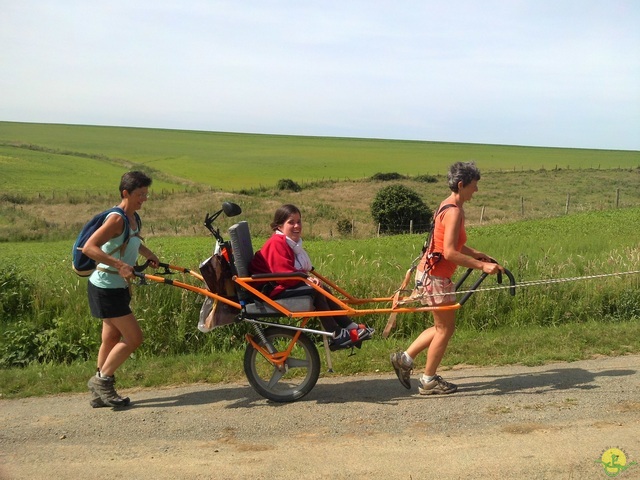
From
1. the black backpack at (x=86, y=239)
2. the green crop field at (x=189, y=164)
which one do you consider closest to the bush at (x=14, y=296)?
the black backpack at (x=86, y=239)

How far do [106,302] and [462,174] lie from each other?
10.3 feet

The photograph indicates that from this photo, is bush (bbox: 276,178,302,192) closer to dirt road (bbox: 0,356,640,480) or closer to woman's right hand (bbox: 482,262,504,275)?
dirt road (bbox: 0,356,640,480)

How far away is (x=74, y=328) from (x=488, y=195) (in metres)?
46.0

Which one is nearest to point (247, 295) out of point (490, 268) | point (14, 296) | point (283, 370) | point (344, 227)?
point (283, 370)

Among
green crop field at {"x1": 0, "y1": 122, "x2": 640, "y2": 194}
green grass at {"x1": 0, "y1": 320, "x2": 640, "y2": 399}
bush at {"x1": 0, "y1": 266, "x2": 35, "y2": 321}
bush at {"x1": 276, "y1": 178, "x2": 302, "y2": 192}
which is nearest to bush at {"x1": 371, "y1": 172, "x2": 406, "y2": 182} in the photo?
green crop field at {"x1": 0, "y1": 122, "x2": 640, "y2": 194}

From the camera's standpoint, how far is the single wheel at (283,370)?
571 centimetres

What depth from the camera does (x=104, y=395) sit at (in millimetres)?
5602

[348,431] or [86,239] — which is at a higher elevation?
[86,239]

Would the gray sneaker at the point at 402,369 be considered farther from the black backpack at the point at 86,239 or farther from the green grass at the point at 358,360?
the black backpack at the point at 86,239

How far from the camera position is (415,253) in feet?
56.2

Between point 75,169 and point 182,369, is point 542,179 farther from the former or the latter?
point 182,369

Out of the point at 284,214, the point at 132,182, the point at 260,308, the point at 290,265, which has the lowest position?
the point at 260,308

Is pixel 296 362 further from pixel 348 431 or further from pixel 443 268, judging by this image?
pixel 443 268

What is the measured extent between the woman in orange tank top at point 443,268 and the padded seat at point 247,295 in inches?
37.1
